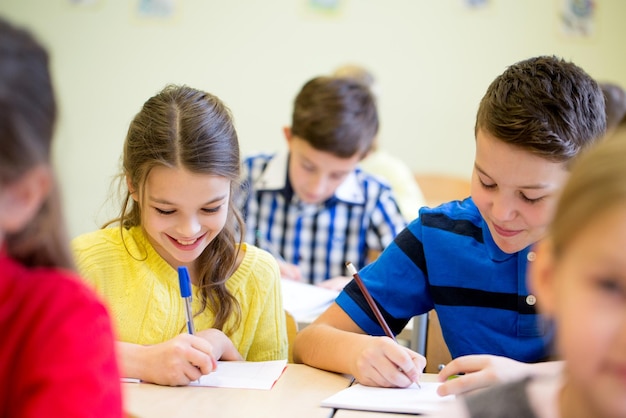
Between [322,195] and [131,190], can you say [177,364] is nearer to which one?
[131,190]

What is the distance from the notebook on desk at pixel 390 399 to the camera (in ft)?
3.73

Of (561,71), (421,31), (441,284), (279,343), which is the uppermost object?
(421,31)

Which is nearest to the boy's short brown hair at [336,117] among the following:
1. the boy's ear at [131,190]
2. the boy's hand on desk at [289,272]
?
the boy's hand on desk at [289,272]

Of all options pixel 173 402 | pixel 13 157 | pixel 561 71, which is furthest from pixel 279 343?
pixel 13 157

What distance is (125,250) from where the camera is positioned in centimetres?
155

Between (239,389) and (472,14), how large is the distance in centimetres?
347

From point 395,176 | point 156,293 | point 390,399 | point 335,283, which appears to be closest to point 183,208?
point 156,293

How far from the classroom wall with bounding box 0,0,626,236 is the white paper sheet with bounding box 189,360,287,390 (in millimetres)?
2949

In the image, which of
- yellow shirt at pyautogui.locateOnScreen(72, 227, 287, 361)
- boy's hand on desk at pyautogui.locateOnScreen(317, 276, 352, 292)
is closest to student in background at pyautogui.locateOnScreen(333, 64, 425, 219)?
boy's hand on desk at pyautogui.locateOnScreen(317, 276, 352, 292)

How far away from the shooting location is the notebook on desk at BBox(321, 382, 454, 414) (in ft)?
3.73

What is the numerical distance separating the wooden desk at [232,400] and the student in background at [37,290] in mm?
326

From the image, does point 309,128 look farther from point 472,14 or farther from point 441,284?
point 472,14

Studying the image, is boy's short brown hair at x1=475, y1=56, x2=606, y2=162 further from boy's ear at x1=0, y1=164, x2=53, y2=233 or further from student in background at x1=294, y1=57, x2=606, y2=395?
boy's ear at x1=0, y1=164, x2=53, y2=233

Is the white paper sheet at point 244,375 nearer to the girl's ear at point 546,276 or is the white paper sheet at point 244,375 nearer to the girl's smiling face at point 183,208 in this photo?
the girl's smiling face at point 183,208
